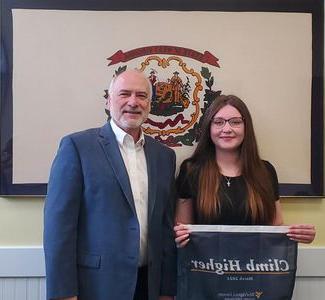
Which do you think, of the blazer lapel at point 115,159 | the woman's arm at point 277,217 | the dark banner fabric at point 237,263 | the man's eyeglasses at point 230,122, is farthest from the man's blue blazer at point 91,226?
the woman's arm at point 277,217

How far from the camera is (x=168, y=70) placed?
1.78 m

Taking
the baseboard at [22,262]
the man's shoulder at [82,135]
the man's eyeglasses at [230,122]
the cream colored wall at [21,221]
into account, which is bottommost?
the baseboard at [22,262]

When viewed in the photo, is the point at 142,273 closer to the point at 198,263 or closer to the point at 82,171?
the point at 198,263

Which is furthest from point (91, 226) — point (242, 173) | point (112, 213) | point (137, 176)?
point (242, 173)

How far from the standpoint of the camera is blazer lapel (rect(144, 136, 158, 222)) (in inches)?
55.5

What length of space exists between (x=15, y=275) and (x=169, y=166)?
88cm

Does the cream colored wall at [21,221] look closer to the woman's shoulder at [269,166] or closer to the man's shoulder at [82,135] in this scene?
the man's shoulder at [82,135]

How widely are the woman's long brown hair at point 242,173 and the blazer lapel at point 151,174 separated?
20cm

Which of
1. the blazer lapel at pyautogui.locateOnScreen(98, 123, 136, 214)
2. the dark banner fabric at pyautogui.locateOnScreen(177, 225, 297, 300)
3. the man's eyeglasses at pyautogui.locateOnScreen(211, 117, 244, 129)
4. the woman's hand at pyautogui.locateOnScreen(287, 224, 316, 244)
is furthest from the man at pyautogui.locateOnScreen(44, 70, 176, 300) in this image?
the woman's hand at pyautogui.locateOnScreen(287, 224, 316, 244)

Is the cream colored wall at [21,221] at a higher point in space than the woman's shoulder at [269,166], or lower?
lower

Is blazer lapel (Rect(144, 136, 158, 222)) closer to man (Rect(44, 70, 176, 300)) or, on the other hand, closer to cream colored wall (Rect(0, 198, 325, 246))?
man (Rect(44, 70, 176, 300))

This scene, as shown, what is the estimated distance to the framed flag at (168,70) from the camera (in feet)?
5.74

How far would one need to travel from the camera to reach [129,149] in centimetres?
145

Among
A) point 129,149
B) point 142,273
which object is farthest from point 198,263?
point 129,149
